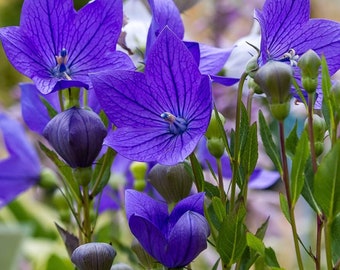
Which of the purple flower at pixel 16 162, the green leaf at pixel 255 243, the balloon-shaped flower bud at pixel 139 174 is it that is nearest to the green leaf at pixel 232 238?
the green leaf at pixel 255 243

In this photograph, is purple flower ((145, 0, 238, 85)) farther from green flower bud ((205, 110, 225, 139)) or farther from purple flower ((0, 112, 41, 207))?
purple flower ((0, 112, 41, 207))

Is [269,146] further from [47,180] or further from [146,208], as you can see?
[47,180]

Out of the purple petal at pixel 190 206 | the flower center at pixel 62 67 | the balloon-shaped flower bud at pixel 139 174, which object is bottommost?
the balloon-shaped flower bud at pixel 139 174

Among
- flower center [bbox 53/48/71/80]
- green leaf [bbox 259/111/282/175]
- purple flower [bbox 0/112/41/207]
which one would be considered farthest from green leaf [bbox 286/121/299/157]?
purple flower [bbox 0/112/41/207]

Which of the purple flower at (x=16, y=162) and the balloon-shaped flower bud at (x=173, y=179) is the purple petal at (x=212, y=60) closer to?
the balloon-shaped flower bud at (x=173, y=179)

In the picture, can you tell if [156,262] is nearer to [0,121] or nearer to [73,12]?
[73,12]

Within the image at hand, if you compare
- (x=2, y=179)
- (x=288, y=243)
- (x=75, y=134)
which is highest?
(x=75, y=134)

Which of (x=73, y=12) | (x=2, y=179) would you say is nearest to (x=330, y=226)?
(x=73, y=12)
